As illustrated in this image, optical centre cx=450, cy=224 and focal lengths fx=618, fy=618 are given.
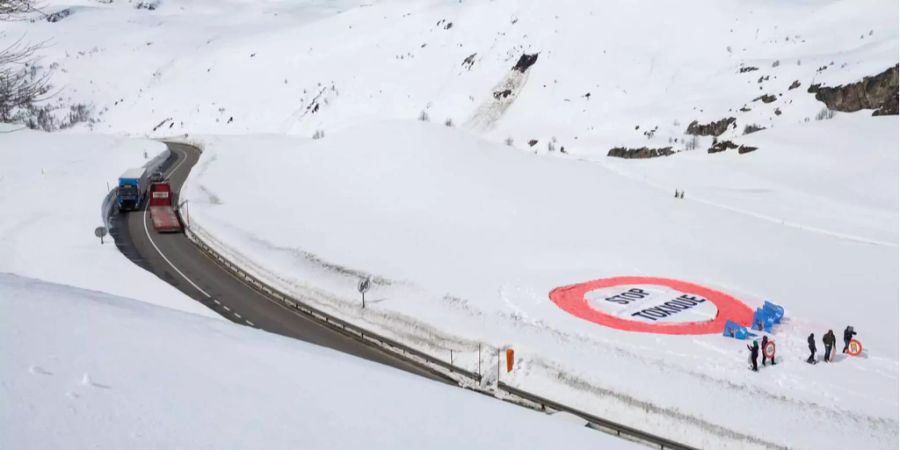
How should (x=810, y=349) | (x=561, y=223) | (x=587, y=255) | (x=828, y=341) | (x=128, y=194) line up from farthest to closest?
(x=128, y=194) → (x=561, y=223) → (x=587, y=255) → (x=810, y=349) → (x=828, y=341)

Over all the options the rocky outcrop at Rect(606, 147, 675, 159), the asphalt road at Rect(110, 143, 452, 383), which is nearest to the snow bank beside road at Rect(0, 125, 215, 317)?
the asphalt road at Rect(110, 143, 452, 383)

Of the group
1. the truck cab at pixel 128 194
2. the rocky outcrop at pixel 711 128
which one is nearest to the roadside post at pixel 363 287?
the truck cab at pixel 128 194

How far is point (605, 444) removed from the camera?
492 inches

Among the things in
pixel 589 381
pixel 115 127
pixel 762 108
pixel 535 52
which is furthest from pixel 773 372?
pixel 115 127

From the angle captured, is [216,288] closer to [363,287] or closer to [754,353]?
[363,287]

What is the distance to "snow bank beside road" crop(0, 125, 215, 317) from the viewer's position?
31438 millimetres

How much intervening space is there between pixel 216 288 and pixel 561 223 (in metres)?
20.3

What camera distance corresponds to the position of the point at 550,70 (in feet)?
260

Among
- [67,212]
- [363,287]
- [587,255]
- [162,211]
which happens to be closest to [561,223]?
[587,255]

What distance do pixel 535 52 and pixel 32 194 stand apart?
2359 inches

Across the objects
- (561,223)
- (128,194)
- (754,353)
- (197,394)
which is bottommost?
(754,353)

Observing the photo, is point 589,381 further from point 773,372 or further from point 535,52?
point 535,52

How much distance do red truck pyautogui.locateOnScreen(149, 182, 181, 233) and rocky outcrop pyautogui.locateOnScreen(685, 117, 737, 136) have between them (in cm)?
4350

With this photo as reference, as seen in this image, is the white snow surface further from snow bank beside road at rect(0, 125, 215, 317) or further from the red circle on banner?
snow bank beside road at rect(0, 125, 215, 317)
